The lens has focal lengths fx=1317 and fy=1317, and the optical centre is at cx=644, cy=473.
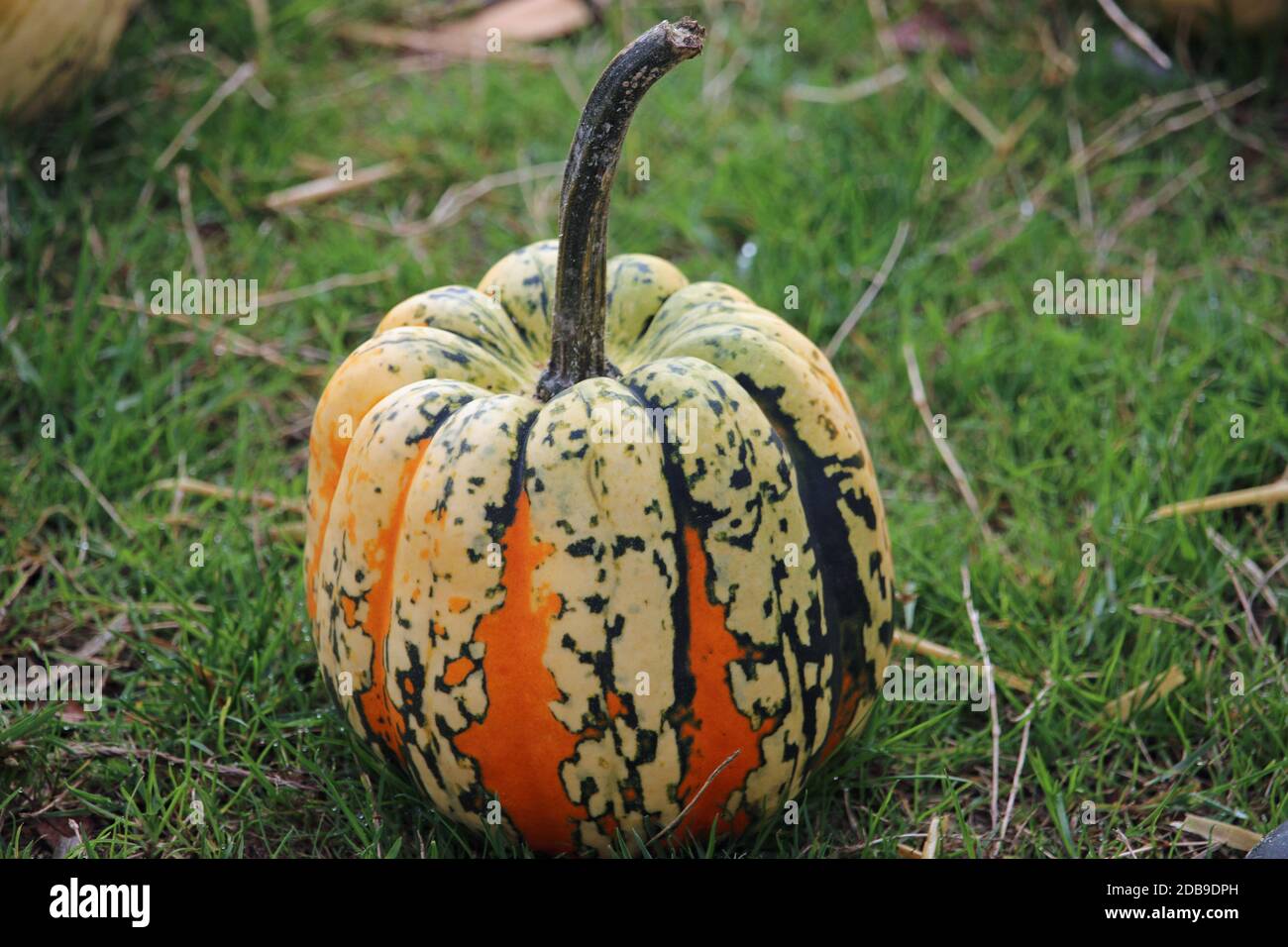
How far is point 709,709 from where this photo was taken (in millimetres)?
1988

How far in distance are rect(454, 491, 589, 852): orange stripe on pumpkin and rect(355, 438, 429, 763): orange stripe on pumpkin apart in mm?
170

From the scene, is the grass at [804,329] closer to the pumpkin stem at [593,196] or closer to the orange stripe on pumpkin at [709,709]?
the orange stripe on pumpkin at [709,709]

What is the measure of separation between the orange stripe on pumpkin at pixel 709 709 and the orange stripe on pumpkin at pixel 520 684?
0.19 metres

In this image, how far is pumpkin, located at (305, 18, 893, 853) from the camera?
1938 mm

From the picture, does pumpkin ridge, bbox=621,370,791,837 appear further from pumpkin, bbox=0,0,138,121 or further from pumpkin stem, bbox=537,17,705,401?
pumpkin, bbox=0,0,138,121

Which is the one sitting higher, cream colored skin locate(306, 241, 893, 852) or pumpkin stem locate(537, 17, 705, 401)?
pumpkin stem locate(537, 17, 705, 401)

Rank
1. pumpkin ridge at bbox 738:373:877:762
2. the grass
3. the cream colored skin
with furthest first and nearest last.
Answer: the grass → pumpkin ridge at bbox 738:373:877:762 → the cream colored skin

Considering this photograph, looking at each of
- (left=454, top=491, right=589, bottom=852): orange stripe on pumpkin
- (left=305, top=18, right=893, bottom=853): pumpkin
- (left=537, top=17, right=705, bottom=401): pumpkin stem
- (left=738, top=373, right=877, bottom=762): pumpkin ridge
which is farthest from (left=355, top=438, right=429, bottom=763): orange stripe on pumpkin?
(left=738, top=373, right=877, bottom=762): pumpkin ridge

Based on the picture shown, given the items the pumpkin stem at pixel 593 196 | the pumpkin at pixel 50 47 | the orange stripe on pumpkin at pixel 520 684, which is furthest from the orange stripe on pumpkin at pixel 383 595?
the pumpkin at pixel 50 47

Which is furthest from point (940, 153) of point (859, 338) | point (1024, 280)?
point (859, 338)

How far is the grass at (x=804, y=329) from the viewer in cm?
241

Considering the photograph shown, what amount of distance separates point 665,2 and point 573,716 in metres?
3.69

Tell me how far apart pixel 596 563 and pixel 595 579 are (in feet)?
0.08
